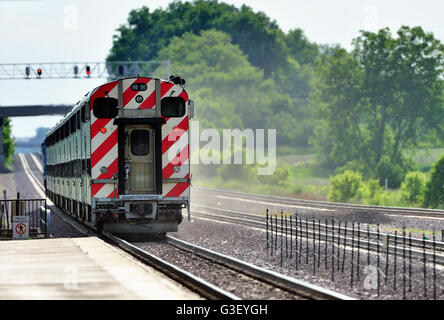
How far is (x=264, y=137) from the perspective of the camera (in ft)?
320

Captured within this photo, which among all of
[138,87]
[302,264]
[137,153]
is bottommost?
[302,264]

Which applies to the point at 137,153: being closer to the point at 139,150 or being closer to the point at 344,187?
the point at 139,150

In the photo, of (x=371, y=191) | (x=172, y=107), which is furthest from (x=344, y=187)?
(x=172, y=107)

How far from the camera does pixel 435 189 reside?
34.4m

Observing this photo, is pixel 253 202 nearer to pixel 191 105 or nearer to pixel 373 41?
pixel 191 105

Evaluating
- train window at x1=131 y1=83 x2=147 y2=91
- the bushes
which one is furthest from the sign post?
→ the bushes

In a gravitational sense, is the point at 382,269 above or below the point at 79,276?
below

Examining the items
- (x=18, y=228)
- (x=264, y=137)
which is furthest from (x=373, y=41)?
(x=18, y=228)

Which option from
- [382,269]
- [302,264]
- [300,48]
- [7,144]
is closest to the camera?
[382,269]

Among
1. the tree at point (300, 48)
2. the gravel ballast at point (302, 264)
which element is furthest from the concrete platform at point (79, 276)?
the tree at point (300, 48)

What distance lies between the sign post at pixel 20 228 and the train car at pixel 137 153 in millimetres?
3118

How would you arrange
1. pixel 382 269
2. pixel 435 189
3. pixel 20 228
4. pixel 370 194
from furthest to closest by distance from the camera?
pixel 370 194
pixel 435 189
pixel 20 228
pixel 382 269

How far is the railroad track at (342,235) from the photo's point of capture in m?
14.7

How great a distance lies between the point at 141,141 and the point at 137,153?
1.12ft
